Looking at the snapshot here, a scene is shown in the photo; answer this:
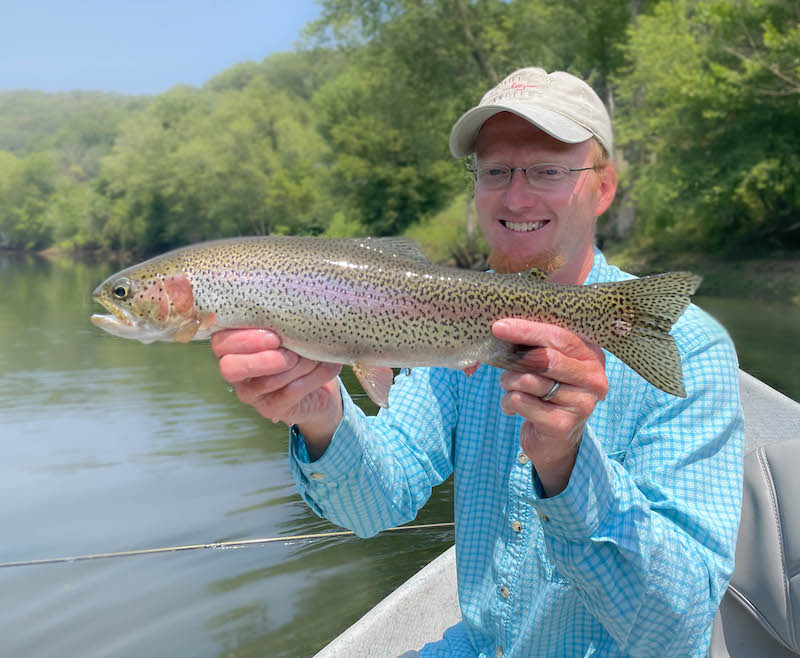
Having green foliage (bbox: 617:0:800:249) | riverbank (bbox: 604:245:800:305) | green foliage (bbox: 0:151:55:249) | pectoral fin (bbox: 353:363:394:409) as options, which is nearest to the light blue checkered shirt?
pectoral fin (bbox: 353:363:394:409)

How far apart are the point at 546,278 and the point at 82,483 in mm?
8567

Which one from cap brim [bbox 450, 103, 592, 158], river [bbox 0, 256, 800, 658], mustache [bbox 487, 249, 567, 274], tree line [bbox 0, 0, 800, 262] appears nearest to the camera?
cap brim [bbox 450, 103, 592, 158]

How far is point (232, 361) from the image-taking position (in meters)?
2.01

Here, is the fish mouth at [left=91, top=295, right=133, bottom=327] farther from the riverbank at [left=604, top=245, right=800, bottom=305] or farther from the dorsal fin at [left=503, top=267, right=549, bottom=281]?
the riverbank at [left=604, top=245, right=800, bottom=305]

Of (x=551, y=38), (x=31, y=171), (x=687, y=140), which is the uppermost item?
(x=551, y=38)

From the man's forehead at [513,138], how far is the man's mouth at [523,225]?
256 mm

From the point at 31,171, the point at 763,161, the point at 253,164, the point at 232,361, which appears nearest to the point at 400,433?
the point at 232,361

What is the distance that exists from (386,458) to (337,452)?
27 centimetres

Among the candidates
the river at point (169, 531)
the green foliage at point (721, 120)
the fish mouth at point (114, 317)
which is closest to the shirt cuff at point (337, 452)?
the fish mouth at point (114, 317)

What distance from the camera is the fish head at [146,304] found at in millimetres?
2188

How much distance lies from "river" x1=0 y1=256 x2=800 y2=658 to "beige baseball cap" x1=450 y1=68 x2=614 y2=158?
3.00ft

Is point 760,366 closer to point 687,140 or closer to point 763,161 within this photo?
point 763,161

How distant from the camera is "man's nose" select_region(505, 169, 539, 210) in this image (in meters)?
2.67

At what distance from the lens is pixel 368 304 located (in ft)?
7.16
